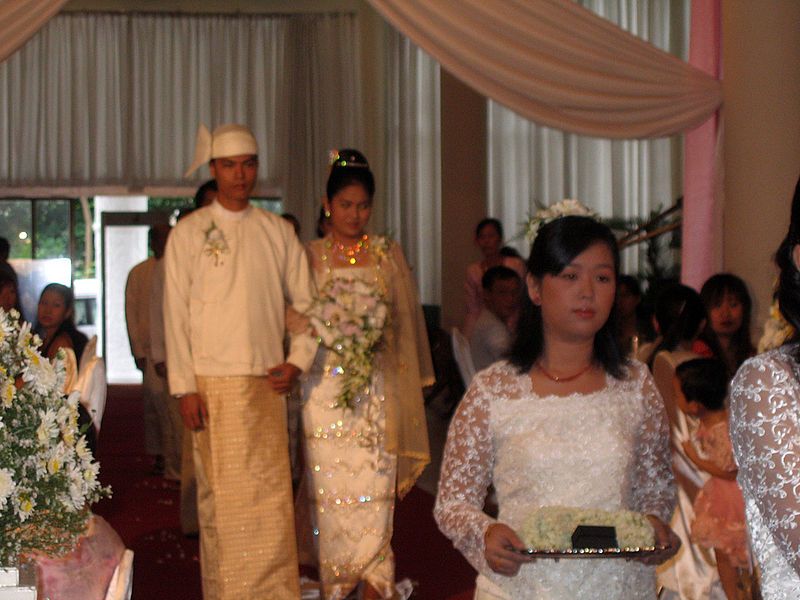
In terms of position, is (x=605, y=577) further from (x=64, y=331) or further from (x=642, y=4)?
(x=642, y=4)

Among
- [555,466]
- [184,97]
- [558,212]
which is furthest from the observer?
[184,97]

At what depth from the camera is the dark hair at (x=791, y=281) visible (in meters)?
1.76

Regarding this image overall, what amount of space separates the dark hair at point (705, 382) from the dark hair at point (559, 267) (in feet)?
6.78

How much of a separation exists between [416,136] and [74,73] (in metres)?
4.11

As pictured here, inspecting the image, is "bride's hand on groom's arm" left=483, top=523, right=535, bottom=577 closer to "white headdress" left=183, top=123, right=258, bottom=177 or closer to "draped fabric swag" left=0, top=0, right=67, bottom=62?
"white headdress" left=183, top=123, right=258, bottom=177

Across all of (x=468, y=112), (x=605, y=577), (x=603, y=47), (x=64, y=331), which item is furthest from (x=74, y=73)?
(x=605, y=577)

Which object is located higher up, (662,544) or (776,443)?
(776,443)

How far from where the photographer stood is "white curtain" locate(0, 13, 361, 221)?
16.0 metres

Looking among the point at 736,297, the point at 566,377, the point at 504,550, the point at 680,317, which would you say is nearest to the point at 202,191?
the point at 680,317

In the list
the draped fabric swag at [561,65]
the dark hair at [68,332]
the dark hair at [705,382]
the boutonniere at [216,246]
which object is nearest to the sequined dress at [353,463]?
the boutonniere at [216,246]

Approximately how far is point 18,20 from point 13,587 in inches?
132

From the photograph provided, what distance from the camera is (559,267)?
9.52 ft

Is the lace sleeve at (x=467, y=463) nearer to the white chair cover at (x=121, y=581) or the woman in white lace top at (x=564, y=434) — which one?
the woman in white lace top at (x=564, y=434)

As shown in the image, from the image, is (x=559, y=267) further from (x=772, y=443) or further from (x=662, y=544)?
(x=772, y=443)
